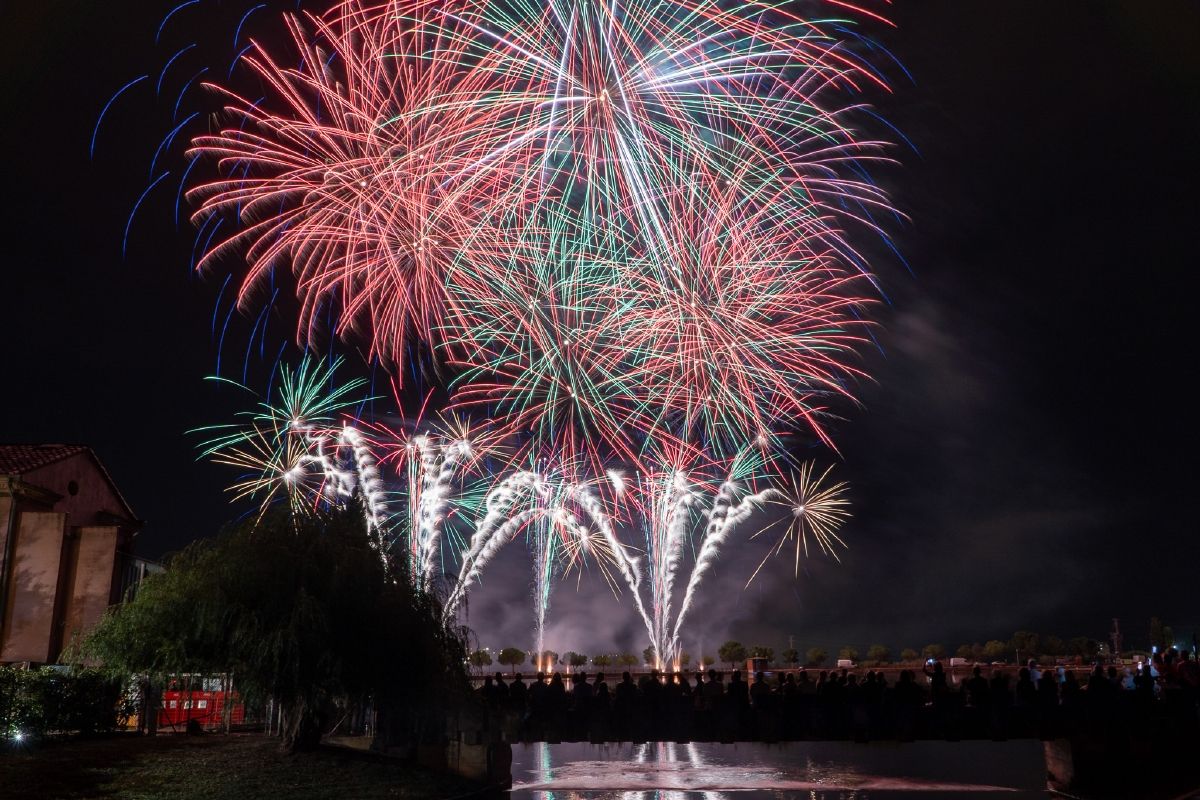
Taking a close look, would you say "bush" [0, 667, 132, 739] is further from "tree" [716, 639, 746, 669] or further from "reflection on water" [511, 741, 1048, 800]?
"tree" [716, 639, 746, 669]

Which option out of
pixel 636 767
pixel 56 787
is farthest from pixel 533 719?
pixel 636 767

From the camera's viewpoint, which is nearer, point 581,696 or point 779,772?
point 581,696

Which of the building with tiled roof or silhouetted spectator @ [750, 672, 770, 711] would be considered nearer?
silhouetted spectator @ [750, 672, 770, 711]

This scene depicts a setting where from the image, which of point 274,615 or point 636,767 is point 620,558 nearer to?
point 636,767

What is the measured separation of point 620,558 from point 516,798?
17728 mm

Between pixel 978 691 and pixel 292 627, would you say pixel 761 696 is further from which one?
pixel 292 627

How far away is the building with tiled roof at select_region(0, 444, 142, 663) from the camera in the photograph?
44594 millimetres

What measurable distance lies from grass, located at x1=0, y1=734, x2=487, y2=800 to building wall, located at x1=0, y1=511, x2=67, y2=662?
1084cm

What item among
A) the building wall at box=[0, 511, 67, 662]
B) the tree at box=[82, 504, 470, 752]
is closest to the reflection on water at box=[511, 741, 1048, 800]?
the tree at box=[82, 504, 470, 752]

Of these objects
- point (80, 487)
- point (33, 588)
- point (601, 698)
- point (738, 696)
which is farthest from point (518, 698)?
point (80, 487)

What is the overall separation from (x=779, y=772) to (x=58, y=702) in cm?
3060

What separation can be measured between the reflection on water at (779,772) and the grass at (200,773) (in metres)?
8.35

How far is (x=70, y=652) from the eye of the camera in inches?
1455

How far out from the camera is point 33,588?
4509cm
